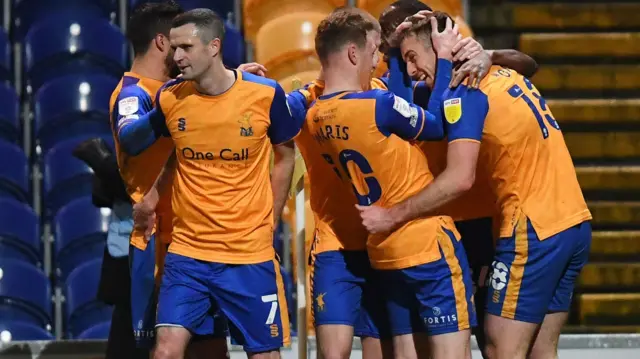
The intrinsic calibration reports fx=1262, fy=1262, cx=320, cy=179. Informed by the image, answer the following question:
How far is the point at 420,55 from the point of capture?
4.37 metres

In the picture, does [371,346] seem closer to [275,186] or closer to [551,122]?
[275,186]

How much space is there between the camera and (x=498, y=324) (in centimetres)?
427

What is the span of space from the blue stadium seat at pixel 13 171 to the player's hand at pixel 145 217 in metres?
2.32

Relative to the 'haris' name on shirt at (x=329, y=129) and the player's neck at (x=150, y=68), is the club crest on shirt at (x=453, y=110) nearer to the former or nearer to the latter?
the 'haris' name on shirt at (x=329, y=129)

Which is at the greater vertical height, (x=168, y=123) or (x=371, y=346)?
(x=168, y=123)

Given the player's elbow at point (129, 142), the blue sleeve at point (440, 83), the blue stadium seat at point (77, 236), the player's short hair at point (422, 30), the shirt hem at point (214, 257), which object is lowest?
the blue stadium seat at point (77, 236)

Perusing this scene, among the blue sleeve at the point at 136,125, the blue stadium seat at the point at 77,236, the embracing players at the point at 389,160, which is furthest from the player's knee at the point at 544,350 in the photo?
the blue stadium seat at the point at 77,236

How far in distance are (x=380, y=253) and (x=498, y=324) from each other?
466 millimetres

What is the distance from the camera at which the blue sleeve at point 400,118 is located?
13.7ft

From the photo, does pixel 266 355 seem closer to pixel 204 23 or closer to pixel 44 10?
pixel 204 23

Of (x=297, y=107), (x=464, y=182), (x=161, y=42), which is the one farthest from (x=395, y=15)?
(x=161, y=42)

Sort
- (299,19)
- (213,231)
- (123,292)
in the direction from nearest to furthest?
1. (213,231)
2. (123,292)
3. (299,19)

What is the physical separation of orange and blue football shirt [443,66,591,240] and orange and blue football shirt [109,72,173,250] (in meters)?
1.07

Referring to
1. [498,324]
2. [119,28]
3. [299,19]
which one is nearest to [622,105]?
[299,19]
